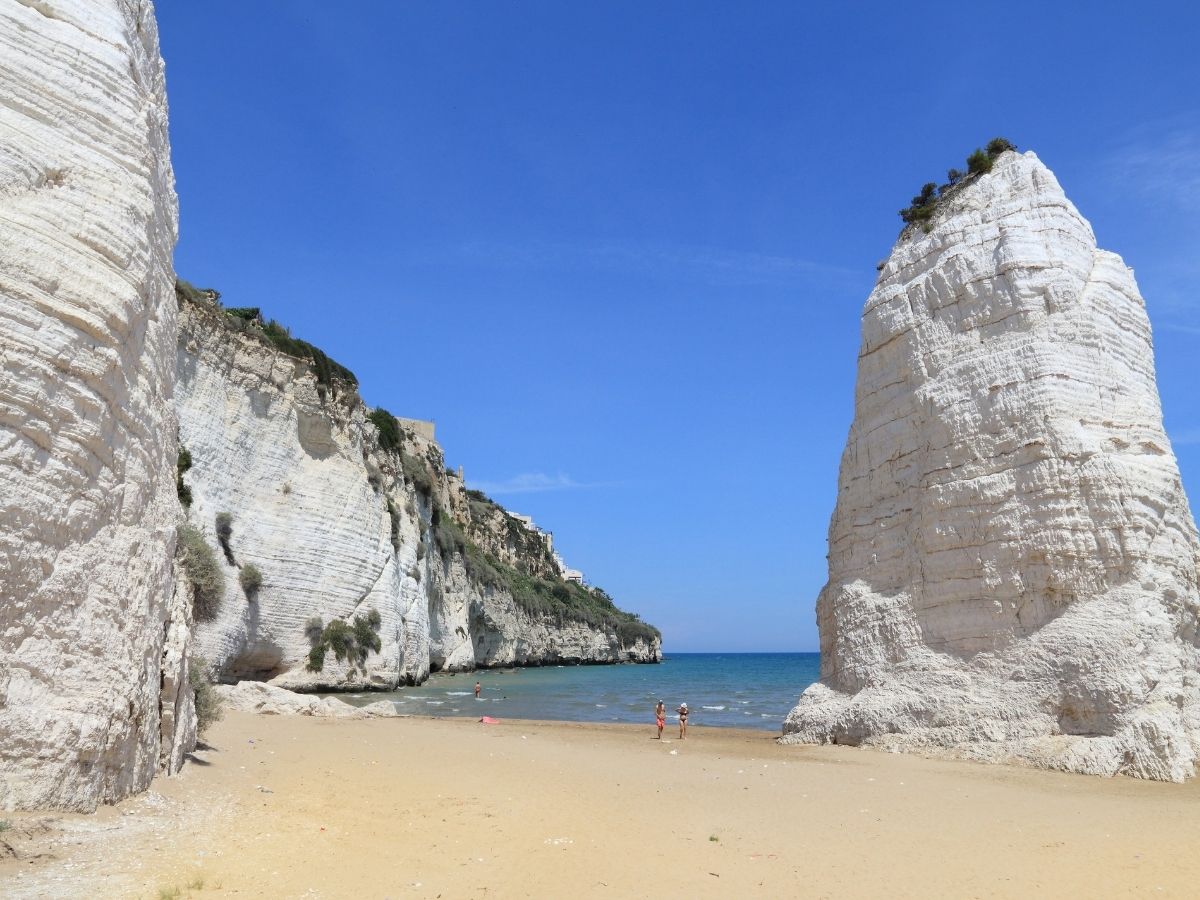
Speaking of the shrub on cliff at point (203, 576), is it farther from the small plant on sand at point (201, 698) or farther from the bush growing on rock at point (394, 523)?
the bush growing on rock at point (394, 523)

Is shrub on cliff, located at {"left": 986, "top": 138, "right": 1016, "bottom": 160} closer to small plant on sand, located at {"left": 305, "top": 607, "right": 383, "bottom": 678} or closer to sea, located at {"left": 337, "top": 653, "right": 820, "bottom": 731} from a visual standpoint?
sea, located at {"left": 337, "top": 653, "right": 820, "bottom": 731}

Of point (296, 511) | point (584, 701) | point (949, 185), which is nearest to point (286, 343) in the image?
point (296, 511)

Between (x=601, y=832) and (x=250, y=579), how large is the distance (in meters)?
21.2

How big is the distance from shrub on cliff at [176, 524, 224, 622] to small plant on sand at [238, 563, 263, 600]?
1.32m

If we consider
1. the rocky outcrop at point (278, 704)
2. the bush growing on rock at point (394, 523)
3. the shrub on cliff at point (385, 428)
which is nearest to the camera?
the rocky outcrop at point (278, 704)

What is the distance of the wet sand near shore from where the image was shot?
6375 mm

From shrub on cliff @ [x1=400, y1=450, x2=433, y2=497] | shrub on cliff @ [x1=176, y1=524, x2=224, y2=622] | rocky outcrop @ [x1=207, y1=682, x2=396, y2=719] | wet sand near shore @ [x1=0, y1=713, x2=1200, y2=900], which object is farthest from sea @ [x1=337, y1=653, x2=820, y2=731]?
wet sand near shore @ [x1=0, y1=713, x2=1200, y2=900]

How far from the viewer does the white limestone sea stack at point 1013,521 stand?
42.4ft

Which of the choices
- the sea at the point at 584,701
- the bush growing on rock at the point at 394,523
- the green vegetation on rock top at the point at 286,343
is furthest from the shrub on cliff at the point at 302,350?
the sea at the point at 584,701

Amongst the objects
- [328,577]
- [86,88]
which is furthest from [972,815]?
[328,577]

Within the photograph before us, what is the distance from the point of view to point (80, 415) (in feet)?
23.2

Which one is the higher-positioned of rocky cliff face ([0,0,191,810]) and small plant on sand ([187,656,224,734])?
rocky cliff face ([0,0,191,810])

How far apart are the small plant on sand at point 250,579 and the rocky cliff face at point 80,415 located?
18.8m

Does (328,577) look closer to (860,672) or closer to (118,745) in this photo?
(860,672)
